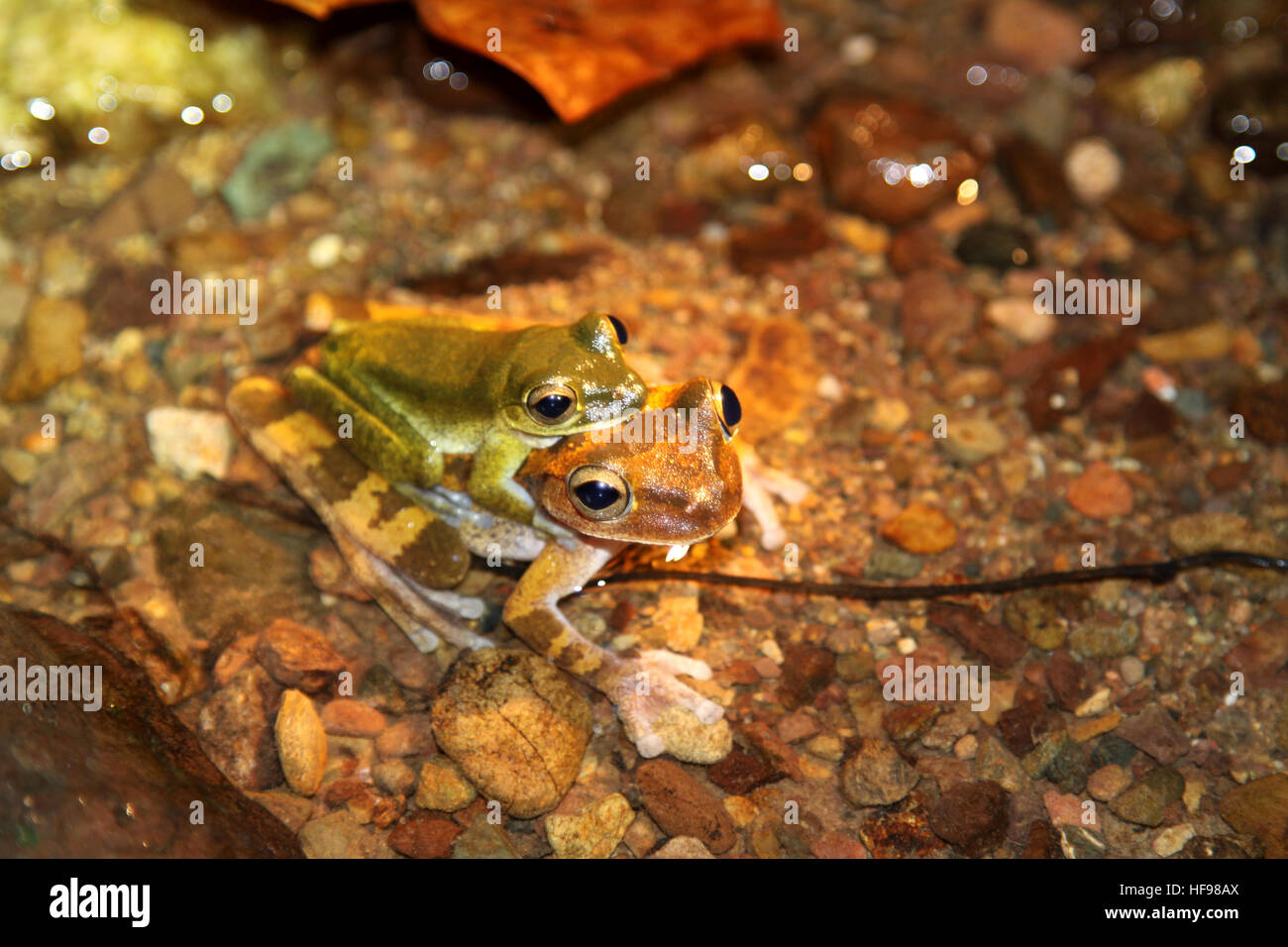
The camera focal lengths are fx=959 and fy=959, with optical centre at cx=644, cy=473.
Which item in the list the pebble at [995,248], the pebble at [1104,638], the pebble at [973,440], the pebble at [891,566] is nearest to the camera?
the pebble at [1104,638]

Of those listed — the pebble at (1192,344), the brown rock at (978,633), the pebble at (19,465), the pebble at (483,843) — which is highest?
the pebble at (1192,344)

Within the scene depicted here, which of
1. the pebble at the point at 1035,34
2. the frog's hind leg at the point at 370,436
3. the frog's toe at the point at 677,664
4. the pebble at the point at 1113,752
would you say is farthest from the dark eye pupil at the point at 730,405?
the pebble at the point at 1035,34

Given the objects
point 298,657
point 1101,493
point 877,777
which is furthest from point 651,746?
point 1101,493

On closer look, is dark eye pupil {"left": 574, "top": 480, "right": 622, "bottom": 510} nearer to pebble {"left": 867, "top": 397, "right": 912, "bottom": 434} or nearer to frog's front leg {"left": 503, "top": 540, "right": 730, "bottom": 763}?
frog's front leg {"left": 503, "top": 540, "right": 730, "bottom": 763}

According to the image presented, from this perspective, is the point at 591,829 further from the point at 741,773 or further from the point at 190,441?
the point at 190,441

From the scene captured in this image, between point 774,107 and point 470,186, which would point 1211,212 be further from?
point 470,186

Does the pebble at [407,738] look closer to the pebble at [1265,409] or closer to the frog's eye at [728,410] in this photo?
the frog's eye at [728,410]

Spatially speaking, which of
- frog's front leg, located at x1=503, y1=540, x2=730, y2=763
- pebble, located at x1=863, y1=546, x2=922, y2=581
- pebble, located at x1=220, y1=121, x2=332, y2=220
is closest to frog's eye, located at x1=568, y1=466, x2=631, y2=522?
frog's front leg, located at x1=503, y1=540, x2=730, y2=763
